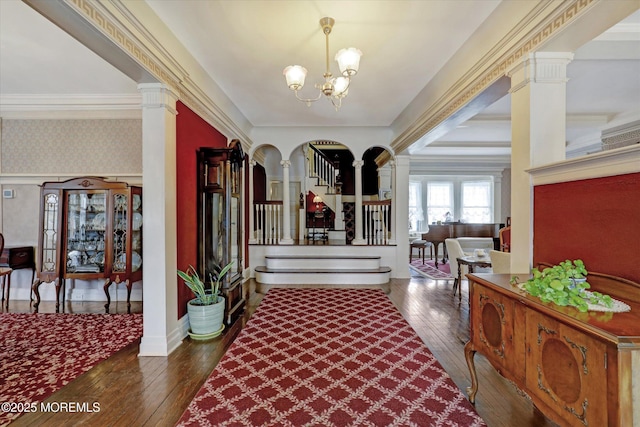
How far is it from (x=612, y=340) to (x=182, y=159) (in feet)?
11.7

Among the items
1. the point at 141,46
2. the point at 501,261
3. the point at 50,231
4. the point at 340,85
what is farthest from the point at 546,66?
the point at 50,231

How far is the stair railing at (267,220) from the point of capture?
6418mm

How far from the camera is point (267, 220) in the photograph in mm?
6438

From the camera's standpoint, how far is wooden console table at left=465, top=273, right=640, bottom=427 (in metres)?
1.03

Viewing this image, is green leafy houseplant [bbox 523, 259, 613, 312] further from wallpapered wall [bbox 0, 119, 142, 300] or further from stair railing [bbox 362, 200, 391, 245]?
wallpapered wall [bbox 0, 119, 142, 300]

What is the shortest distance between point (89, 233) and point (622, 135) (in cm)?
946

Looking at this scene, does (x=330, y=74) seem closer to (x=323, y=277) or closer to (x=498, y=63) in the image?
(x=498, y=63)

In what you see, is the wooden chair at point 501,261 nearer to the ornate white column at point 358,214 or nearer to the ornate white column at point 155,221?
the ornate white column at point 358,214

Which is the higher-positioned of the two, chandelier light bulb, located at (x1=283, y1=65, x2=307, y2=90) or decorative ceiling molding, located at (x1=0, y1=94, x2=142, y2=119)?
decorative ceiling molding, located at (x1=0, y1=94, x2=142, y2=119)

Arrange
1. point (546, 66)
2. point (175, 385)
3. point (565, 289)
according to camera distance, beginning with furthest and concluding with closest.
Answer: point (175, 385)
point (546, 66)
point (565, 289)

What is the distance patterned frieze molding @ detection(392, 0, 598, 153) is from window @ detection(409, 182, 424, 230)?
5781 millimetres

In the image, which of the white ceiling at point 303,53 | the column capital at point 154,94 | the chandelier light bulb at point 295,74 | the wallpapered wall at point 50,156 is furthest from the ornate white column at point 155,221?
the wallpapered wall at point 50,156

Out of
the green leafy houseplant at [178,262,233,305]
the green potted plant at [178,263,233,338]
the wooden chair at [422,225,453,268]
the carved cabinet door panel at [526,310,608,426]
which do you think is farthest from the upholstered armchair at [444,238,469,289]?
the green potted plant at [178,263,233,338]

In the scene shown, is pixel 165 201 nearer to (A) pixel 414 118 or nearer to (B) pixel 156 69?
(B) pixel 156 69
